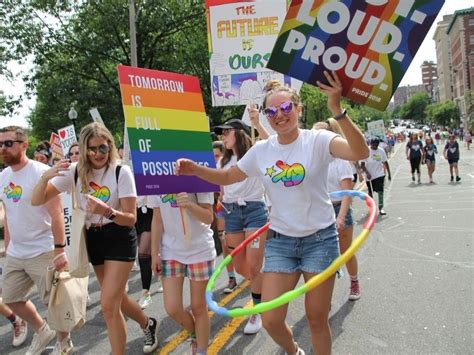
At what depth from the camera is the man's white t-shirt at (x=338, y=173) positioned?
5242mm

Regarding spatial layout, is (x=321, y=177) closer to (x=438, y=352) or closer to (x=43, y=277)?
(x=438, y=352)

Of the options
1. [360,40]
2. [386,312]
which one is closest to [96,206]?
[360,40]

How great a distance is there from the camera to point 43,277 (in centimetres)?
A: 449

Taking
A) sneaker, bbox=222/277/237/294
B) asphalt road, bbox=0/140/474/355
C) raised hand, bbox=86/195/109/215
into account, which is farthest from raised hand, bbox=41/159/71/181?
sneaker, bbox=222/277/237/294

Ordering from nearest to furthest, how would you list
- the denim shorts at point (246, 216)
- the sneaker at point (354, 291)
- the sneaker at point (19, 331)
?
the sneaker at point (19, 331), the denim shorts at point (246, 216), the sneaker at point (354, 291)

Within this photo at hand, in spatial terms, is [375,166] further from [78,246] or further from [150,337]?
[78,246]

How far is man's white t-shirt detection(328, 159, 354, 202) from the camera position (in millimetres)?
5242

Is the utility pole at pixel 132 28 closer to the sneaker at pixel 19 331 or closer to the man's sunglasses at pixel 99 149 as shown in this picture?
the sneaker at pixel 19 331

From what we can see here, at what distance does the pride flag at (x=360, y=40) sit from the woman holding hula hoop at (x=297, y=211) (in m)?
0.14

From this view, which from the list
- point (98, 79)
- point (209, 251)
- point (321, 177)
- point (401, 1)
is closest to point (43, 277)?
point (209, 251)

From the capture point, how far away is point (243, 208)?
541 cm

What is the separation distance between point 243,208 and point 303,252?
2.12 metres

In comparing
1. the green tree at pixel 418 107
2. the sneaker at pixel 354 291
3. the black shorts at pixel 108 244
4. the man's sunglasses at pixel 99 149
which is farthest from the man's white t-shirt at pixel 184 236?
the green tree at pixel 418 107

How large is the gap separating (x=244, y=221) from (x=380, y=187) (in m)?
8.07
